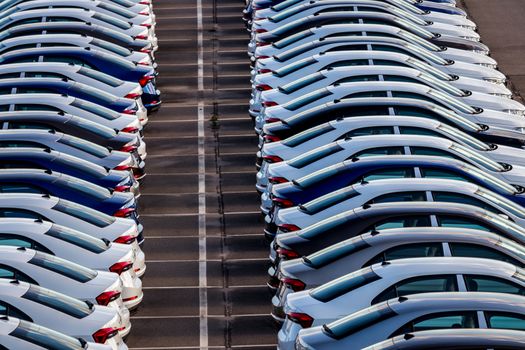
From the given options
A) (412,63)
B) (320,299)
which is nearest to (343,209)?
(320,299)

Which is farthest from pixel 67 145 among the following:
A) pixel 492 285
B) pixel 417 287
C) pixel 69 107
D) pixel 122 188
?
pixel 492 285

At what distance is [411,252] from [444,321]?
2.19m

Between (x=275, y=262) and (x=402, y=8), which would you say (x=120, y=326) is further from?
(x=402, y=8)

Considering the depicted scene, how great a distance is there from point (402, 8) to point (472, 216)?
12434 mm

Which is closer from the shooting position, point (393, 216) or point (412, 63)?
point (393, 216)

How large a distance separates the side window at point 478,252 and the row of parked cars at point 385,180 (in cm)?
2

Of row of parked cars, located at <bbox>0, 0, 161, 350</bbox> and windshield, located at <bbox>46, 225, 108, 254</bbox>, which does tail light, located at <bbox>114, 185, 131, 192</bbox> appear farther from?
windshield, located at <bbox>46, 225, 108, 254</bbox>

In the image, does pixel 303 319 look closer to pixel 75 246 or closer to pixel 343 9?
pixel 75 246

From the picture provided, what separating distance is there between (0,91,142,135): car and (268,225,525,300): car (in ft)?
22.5

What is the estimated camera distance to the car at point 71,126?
23.9 m

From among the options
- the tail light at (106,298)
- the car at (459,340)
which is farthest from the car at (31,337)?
the car at (459,340)

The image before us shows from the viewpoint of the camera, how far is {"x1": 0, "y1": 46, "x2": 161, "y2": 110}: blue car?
88.5ft

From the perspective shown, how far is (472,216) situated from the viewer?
19203 millimetres

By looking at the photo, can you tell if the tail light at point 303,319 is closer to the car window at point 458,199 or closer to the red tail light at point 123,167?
the car window at point 458,199
